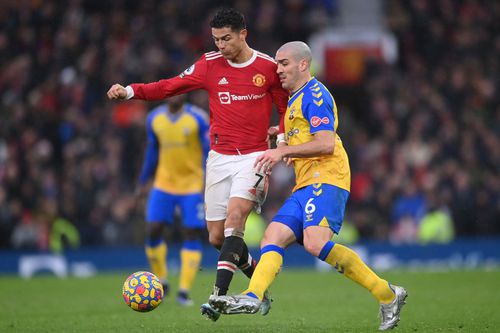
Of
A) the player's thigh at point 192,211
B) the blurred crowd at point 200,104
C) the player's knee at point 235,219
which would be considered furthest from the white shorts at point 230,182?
the blurred crowd at point 200,104

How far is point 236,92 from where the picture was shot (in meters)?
8.95

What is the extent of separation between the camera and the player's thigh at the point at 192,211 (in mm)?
12555

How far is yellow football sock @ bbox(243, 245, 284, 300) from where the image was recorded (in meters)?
7.90

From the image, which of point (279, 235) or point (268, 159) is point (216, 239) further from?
point (268, 159)

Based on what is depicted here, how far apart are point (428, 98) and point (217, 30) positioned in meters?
14.4

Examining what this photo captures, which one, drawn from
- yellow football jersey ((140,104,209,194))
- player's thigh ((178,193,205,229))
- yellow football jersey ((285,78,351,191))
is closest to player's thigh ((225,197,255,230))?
yellow football jersey ((285,78,351,191))

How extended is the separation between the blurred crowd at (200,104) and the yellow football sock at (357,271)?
11209 mm

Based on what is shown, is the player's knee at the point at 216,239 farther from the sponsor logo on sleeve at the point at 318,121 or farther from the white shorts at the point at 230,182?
the sponsor logo on sleeve at the point at 318,121

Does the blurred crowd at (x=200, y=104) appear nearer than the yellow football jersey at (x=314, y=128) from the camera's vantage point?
No

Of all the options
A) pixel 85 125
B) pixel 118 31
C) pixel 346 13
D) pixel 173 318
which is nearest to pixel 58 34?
pixel 118 31

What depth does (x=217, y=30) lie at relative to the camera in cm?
877

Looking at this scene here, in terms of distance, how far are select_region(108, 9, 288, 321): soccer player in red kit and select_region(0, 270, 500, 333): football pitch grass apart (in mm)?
972

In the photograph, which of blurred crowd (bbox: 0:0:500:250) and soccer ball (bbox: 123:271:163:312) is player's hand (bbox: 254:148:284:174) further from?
blurred crowd (bbox: 0:0:500:250)

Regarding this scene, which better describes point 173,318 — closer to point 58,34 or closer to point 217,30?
point 217,30
